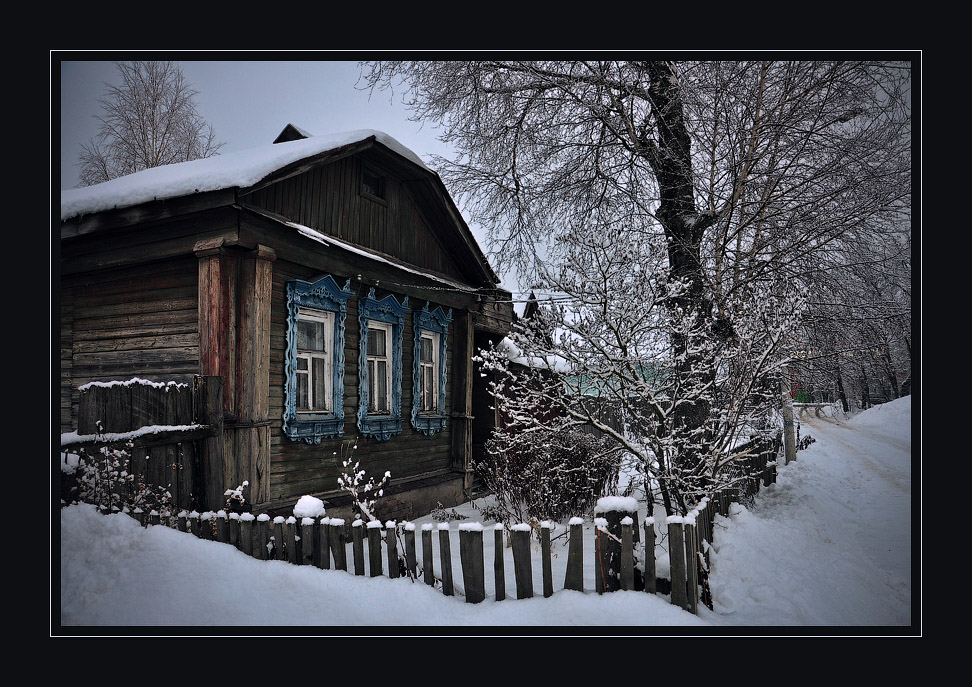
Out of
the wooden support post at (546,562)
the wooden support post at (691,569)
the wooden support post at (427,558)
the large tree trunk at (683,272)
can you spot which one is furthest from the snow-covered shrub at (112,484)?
the large tree trunk at (683,272)

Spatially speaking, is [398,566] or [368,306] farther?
[368,306]

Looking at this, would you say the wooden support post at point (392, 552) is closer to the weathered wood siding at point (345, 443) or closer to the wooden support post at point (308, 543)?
the wooden support post at point (308, 543)

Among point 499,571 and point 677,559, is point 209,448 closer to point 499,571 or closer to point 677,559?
point 499,571

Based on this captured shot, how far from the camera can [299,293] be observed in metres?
6.12

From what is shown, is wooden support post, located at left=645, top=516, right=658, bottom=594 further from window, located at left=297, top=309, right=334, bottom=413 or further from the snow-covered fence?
window, located at left=297, top=309, right=334, bottom=413

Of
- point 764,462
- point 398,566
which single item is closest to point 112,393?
point 398,566

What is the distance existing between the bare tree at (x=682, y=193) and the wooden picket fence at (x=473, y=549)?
31.7 inches

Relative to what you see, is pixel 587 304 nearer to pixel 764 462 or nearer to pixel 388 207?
pixel 388 207

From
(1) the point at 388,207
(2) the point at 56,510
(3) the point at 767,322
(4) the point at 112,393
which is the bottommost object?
(2) the point at 56,510

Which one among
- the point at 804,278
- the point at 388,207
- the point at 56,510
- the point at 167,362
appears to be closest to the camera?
the point at 56,510

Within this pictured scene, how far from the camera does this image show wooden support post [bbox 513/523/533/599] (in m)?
3.66

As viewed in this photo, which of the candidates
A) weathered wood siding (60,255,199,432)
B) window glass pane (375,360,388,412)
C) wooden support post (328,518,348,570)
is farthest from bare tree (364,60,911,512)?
weathered wood siding (60,255,199,432)

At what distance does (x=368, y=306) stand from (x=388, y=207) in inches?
60.3

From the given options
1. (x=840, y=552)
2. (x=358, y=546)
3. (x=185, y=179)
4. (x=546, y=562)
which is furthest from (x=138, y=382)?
(x=840, y=552)
